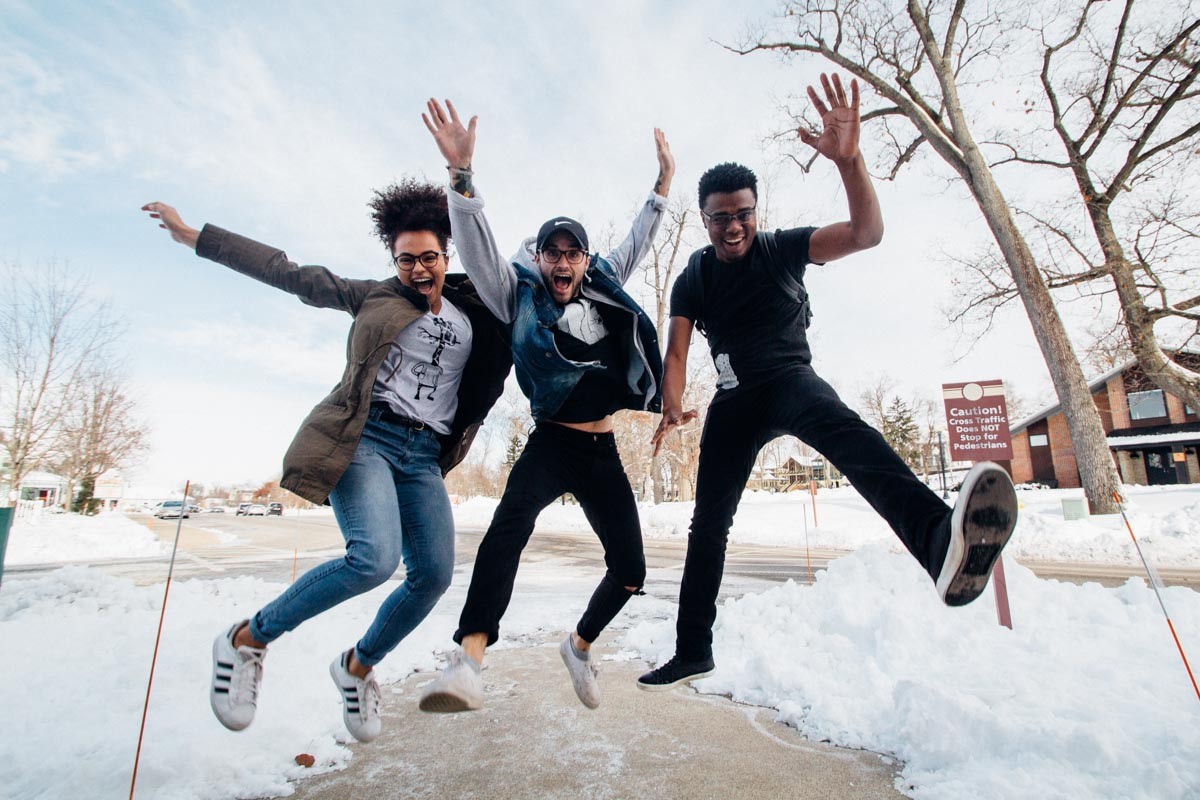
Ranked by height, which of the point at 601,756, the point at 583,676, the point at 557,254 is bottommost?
the point at 601,756

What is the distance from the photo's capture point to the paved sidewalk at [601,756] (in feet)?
9.75

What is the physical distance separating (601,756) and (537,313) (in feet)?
7.79

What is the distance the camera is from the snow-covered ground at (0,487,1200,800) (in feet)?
9.66

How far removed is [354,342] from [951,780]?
3449 mm

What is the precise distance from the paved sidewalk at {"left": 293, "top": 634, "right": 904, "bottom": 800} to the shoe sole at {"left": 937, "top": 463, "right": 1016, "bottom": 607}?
1393mm

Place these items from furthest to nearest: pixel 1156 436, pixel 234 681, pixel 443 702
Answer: pixel 1156 436
pixel 234 681
pixel 443 702

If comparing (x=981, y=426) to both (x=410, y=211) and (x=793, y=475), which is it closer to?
(x=410, y=211)

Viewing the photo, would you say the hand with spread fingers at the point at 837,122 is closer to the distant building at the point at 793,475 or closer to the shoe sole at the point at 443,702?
the shoe sole at the point at 443,702

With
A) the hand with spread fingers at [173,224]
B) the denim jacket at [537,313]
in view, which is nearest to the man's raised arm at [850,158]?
the denim jacket at [537,313]

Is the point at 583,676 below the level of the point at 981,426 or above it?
below

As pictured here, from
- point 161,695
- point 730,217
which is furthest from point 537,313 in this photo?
point 161,695

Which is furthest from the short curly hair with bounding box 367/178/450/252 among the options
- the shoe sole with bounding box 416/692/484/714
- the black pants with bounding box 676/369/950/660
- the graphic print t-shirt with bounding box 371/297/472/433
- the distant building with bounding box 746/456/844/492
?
the distant building with bounding box 746/456/844/492

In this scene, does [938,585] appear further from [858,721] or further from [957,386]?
[957,386]

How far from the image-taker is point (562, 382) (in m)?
2.96
